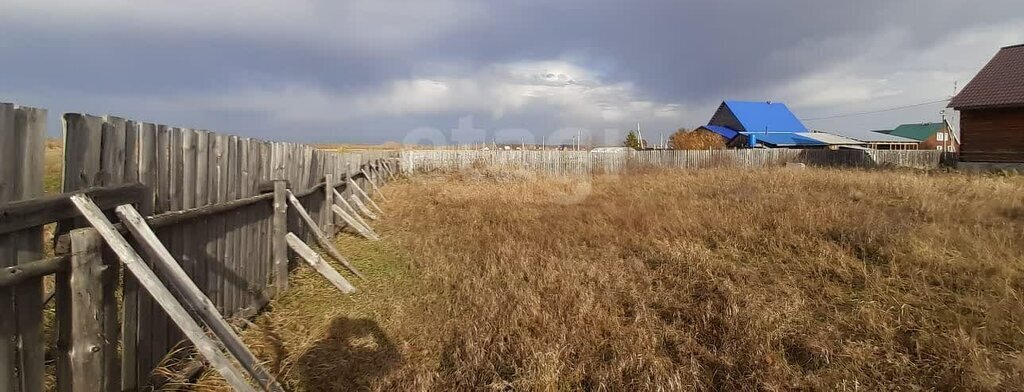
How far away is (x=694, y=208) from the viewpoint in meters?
8.53

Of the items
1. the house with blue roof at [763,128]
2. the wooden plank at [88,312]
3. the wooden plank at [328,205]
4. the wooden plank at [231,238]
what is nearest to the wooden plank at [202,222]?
the wooden plank at [231,238]

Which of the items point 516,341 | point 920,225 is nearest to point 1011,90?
point 920,225

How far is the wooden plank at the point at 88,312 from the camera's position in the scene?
6.57 ft

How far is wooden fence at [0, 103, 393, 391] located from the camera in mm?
1803

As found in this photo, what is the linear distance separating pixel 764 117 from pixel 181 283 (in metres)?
48.6

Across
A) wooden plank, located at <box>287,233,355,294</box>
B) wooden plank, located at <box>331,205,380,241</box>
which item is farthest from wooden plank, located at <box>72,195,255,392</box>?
wooden plank, located at <box>331,205,380,241</box>

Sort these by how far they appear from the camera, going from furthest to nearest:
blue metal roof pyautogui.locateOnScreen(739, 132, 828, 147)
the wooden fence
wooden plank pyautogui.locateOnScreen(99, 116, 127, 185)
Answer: blue metal roof pyautogui.locateOnScreen(739, 132, 828, 147), wooden plank pyautogui.locateOnScreen(99, 116, 127, 185), the wooden fence

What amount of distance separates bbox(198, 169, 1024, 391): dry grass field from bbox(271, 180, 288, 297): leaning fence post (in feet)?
0.55

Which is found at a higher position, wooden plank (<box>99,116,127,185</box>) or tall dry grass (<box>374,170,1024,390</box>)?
wooden plank (<box>99,116,127,185</box>)

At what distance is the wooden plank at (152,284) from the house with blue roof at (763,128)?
39.1 m

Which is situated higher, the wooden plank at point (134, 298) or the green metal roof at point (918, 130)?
the green metal roof at point (918, 130)

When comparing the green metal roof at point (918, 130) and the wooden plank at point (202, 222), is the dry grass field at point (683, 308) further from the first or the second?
the green metal roof at point (918, 130)

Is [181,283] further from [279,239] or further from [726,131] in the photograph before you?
[726,131]

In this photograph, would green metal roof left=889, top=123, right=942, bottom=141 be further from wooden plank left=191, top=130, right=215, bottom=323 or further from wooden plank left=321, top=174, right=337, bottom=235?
wooden plank left=191, top=130, right=215, bottom=323
